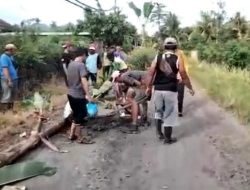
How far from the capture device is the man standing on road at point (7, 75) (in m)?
11.3

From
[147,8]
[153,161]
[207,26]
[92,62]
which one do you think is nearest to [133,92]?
[153,161]

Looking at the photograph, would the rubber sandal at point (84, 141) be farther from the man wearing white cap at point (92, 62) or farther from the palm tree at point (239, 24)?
the palm tree at point (239, 24)

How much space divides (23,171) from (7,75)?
15.7ft

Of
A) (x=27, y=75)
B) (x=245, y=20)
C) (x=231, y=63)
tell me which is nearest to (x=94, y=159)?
(x=27, y=75)

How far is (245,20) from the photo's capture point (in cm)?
5025

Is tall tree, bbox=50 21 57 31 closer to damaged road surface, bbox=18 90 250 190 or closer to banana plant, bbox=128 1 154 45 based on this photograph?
banana plant, bbox=128 1 154 45

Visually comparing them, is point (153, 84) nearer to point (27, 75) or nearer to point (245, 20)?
point (27, 75)

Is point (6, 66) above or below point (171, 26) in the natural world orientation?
above

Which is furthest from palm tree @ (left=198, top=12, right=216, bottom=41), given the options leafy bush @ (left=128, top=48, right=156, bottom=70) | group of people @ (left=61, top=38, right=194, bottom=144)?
group of people @ (left=61, top=38, right=194, bottom=144)

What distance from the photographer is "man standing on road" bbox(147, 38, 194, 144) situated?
28.7 feet

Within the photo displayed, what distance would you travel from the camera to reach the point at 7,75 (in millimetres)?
11383

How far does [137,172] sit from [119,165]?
0.49 meters

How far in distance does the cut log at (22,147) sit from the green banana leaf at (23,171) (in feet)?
0.87

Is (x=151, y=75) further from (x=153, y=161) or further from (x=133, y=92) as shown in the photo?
(x=153, y=161)
